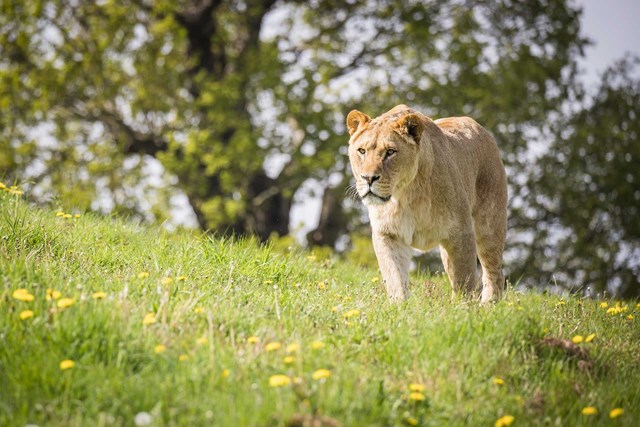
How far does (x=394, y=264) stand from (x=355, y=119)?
131cm

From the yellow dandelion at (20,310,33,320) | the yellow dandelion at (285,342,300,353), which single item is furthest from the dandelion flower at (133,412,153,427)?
the yellow dandelion at (20,310,33,320)

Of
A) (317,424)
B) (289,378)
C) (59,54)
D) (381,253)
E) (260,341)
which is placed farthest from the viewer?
(59,54)

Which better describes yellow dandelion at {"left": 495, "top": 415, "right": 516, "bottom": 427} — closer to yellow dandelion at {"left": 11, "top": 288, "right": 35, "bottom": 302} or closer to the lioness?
the lioness

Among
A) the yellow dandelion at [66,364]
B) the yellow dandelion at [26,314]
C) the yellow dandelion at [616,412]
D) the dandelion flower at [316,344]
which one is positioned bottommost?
the yellow dandelion at [616,412]

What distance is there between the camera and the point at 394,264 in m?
6.69

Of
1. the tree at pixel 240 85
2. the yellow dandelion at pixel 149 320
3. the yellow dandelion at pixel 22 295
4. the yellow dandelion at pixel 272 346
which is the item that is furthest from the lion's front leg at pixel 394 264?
the tree at pixel 240 85

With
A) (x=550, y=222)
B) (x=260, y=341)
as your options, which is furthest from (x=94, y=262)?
(x=550, y=222)

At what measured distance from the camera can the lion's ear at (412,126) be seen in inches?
260

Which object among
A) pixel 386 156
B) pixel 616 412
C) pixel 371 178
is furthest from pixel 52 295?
pixel 616 412

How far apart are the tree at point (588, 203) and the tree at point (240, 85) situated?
128 cm

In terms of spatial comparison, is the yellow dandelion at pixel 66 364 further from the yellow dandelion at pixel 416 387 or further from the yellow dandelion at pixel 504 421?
the yellow dandelion at pixel 504 421

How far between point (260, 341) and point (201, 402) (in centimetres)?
79

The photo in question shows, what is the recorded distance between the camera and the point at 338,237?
2231cm

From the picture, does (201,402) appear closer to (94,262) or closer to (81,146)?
A: (94,262)
